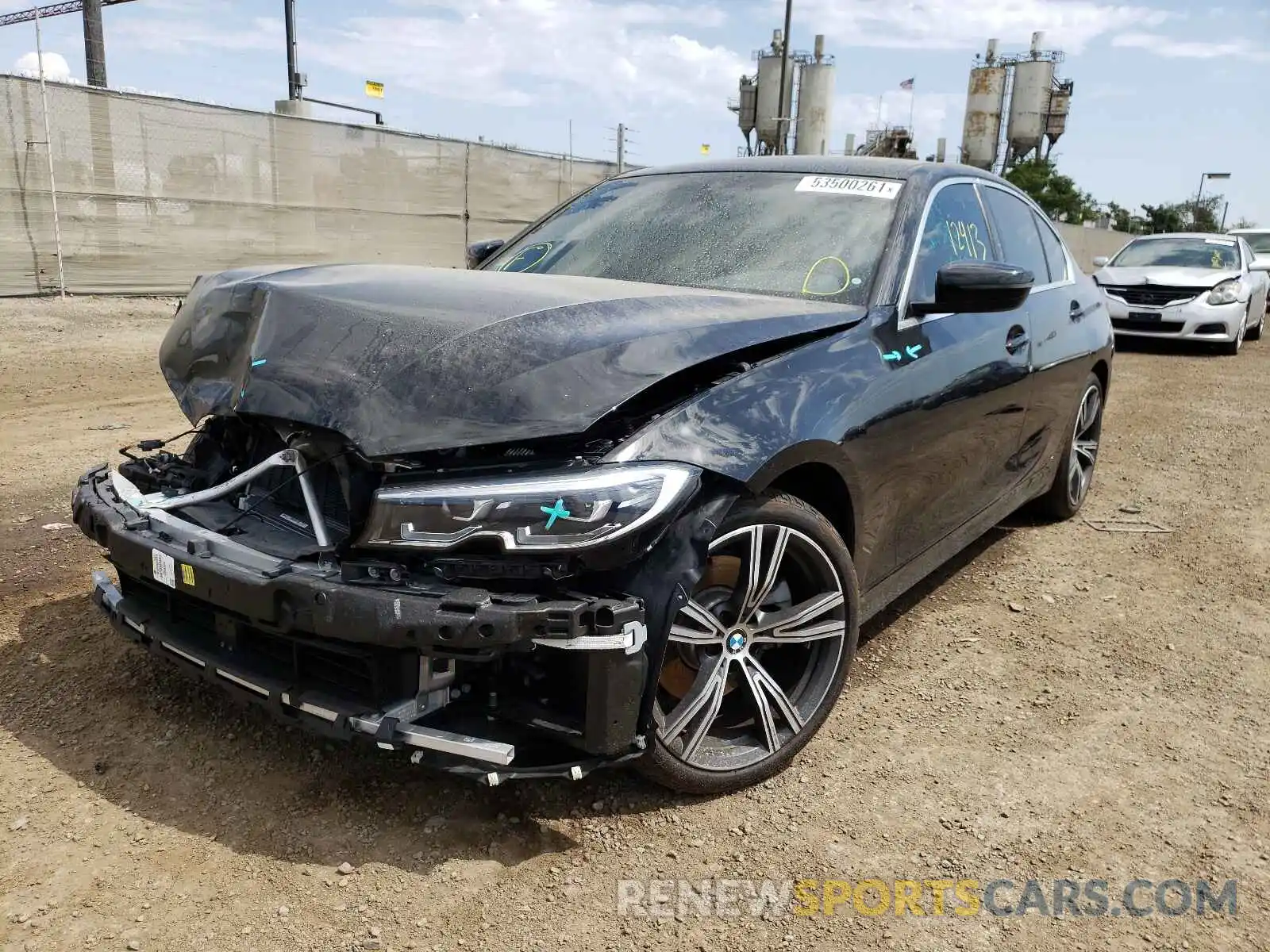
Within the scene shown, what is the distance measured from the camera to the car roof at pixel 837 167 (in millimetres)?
3623

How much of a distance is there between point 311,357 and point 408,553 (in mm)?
661

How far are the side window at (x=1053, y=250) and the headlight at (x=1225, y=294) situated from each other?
355 inches

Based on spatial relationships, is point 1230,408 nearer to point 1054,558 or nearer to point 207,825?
point 1054,558

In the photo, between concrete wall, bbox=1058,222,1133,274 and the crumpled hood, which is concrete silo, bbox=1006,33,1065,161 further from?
the crumpled hood

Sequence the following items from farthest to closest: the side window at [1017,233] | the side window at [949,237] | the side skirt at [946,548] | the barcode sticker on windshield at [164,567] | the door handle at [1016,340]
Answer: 1. the side window at [1017,233]
2. the door handle at [1016,340]
3. the side window at [949,237]
4. the side skirt at [946,548]
5. the barcode sticker on windshield at [164,567]

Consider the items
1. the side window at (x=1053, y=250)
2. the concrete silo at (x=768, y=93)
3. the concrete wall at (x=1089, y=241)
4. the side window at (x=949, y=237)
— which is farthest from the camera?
the concrete silo at (x=768, y=93)

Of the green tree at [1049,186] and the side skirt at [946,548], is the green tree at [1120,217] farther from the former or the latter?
the side skirt at [946,548]

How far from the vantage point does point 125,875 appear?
2227 mm

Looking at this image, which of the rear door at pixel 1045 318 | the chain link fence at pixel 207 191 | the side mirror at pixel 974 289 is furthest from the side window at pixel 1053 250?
the chain link fence at pixel 207 191

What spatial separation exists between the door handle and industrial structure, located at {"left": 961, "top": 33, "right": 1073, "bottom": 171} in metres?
67.0

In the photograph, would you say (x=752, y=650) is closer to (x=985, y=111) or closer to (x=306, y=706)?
(x=306, y=706)

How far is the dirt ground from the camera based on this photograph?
2162 mm

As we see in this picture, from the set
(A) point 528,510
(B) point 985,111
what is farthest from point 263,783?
(B) point 985,111

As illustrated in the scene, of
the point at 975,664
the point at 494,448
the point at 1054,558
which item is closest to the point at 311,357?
the point at 494,448
